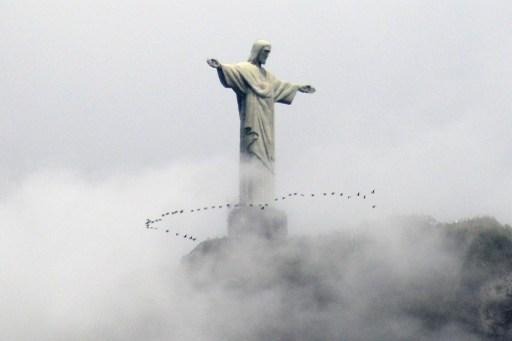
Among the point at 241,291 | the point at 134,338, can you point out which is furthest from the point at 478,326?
the point at 134,338

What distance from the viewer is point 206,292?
31.6 meters

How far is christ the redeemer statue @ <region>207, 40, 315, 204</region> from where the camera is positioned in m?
32.9

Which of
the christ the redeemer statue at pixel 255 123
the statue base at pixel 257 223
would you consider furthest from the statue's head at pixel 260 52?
the statue base at pixel 257 223

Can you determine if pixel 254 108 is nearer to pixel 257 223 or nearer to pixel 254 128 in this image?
pixel 254 128

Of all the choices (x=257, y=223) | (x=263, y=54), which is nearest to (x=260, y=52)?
(x=263, y=54)

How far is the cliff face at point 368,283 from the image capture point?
2995 centimetres

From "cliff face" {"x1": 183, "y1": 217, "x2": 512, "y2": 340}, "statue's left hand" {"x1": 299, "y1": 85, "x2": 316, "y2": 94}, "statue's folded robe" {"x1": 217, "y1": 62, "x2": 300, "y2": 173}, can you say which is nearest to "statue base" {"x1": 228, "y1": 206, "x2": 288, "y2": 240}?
"cliff face" {"x1": 183, "y1": 217, "x2": 512, "y2": 340}

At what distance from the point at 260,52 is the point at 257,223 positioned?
15.7 feet

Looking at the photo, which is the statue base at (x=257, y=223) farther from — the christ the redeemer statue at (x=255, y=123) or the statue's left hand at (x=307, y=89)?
the statue's left hand at (x=307, y=89)

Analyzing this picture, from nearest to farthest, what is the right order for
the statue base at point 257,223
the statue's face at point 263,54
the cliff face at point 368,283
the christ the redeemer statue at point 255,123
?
the cliff face at point 368,283 < the statue base at point 257,223 < the christ the redeemer statue at point 255,123 < the statue's face at point 263,54

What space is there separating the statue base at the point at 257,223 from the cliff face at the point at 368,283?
0.87 feet

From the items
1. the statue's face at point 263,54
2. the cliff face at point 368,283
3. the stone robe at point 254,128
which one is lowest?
the cliff face at point 368,283

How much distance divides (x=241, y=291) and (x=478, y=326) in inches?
238

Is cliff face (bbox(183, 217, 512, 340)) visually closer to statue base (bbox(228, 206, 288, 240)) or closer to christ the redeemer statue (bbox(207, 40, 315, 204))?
statue base (bbox(228, 206, 288, 240))
